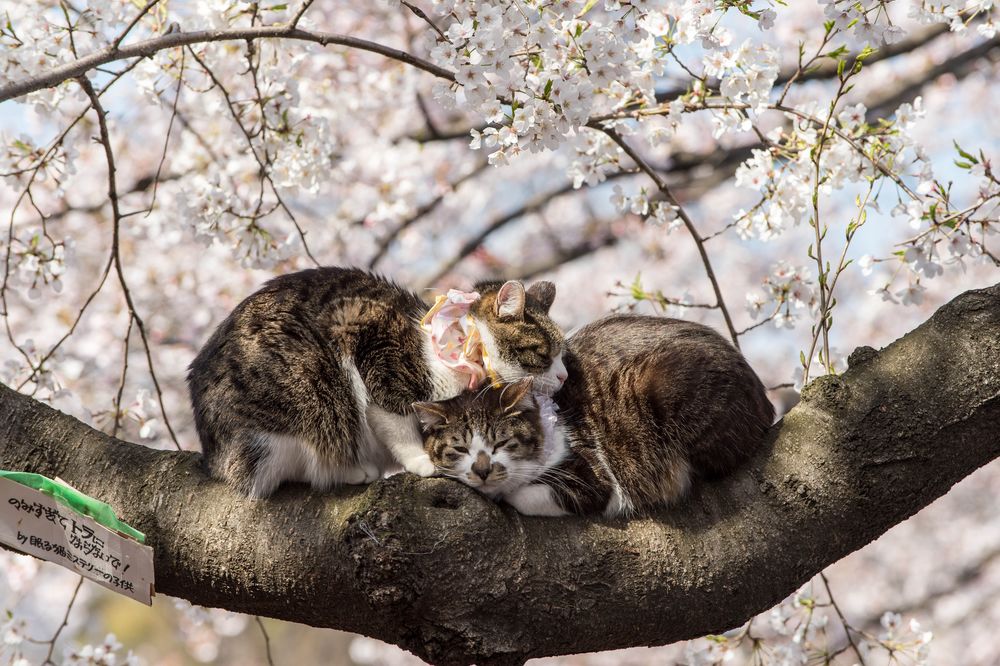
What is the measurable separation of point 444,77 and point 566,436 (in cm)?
119

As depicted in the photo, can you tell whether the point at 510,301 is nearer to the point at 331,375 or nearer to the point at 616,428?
the point at 616,428

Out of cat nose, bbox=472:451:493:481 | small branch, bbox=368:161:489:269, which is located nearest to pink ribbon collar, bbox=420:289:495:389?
cat nose, bbox=472:451:493:481

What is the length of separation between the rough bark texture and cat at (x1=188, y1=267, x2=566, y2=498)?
0.14 m

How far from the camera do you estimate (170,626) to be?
1534 centimetres

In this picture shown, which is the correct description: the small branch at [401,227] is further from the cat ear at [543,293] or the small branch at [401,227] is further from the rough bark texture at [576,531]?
the rough bark texture at [576,531]

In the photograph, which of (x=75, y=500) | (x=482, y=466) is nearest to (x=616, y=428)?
(x=482, y=466)

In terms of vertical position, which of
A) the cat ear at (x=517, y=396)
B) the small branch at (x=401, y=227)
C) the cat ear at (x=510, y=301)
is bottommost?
the cat ear at (x=517, y=396)

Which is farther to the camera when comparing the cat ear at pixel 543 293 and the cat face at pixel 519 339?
the cat ear at pixel 543 293

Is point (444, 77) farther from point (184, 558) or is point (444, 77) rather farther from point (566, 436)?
point (184, 558)

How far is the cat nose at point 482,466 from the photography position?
8.47ft

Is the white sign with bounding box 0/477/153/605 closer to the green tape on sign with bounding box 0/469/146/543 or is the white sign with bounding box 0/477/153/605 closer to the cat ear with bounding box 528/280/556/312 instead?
the green tape on sign with bounding box 0/469/146/543

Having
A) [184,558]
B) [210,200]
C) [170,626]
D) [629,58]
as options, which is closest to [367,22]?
[210,200]

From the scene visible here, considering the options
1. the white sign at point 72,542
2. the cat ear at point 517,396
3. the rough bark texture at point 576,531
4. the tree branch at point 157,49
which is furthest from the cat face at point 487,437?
the tree branch at point 157,49

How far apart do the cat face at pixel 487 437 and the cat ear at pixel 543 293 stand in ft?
2.12
